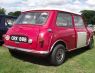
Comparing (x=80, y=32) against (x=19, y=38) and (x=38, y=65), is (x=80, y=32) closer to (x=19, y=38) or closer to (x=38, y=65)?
(x=38, y=65)

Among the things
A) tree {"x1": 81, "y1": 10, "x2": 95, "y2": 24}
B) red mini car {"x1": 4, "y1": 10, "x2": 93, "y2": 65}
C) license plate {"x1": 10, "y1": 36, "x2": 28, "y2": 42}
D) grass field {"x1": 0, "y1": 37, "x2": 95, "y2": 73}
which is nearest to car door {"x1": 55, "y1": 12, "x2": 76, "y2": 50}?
red mini car {"x1": 4, "y1": 10, "x2": 93, "y2": 65}

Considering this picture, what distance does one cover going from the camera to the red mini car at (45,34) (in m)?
6.53

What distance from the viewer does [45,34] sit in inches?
256

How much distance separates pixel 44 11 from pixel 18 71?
2296 millimetres

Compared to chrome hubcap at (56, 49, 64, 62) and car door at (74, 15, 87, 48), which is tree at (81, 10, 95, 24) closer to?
car door at (74, 15, 87, 48)

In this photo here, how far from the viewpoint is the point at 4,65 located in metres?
6.77

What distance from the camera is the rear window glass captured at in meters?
7.05

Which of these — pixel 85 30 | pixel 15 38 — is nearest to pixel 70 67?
pixel 15 38

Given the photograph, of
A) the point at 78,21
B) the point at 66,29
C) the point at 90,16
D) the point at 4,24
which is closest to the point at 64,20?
the point at 66,29

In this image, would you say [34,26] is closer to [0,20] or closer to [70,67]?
[70,67]

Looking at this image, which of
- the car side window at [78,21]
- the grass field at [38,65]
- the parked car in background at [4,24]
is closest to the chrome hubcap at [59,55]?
the grass field at [38,65]

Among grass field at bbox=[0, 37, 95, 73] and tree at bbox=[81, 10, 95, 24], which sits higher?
grass field at bbox=[0, 37, 95, 73]

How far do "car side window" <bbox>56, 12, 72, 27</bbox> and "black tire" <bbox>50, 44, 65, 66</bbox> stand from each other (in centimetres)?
80

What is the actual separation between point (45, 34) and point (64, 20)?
138cm
